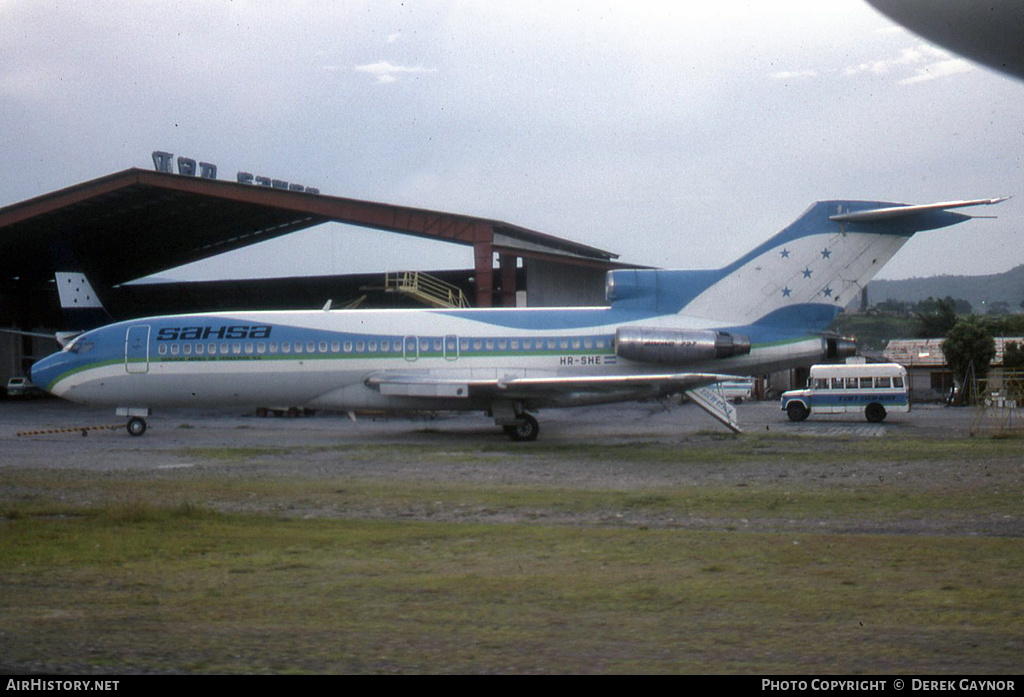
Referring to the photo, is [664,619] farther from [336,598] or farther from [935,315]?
[935,315]

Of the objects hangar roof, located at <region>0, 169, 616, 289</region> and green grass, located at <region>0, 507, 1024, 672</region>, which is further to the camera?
hangar roof, located at <region>0, 169, 616, 289</region>

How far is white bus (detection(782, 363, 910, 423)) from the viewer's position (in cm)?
3350

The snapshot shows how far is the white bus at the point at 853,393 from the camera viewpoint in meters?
33.5

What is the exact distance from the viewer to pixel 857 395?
34.2 m

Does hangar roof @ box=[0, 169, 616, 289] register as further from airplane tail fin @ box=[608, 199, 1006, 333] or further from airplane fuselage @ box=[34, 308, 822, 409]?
airplane tail fin @ box=[608, 199, 1006, 333]

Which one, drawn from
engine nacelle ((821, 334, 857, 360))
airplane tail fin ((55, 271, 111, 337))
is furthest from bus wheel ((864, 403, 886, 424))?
airplane tail fin ((55, 271, 111, 337))

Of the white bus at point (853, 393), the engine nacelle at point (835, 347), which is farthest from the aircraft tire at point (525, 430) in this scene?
the white bus at point (853, 393)

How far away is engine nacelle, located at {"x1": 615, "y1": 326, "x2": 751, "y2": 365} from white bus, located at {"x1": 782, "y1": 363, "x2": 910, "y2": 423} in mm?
11160

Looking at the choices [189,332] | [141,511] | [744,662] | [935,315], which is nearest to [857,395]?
[189,332]

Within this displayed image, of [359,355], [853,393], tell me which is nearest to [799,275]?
[359,355]

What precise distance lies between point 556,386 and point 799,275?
6.58 metres

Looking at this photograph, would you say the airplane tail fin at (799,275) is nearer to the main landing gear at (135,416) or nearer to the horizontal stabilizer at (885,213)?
the horizontal stabilizer at (885,213)
